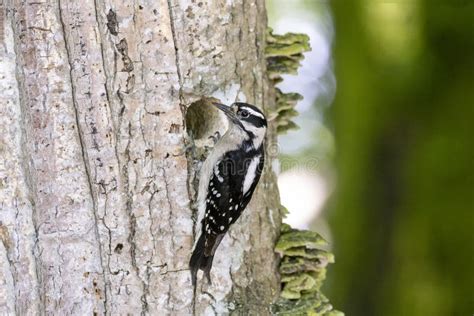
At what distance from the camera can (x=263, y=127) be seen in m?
4.48

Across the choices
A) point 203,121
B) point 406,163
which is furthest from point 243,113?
point 406,163

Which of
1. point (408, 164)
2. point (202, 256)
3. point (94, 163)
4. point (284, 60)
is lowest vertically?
point (202, 256)

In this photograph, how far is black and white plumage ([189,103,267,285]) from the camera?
3.99 m

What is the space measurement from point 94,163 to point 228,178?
0.90 meters

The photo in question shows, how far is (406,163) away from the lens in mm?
6223

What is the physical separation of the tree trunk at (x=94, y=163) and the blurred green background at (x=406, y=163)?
2.45 meters

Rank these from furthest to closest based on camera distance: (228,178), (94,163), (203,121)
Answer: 1. (203,121)
2. (228,178)
3. (94,163)

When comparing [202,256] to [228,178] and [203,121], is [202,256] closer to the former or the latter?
[228,178]

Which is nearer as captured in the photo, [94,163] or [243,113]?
[94,163]

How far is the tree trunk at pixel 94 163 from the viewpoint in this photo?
12.6 feet

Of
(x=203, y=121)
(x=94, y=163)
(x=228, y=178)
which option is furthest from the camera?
(x=203, y=121)

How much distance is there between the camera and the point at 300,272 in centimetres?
452

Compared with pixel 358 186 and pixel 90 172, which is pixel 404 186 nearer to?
pixel 358 186

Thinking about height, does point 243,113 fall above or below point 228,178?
above
